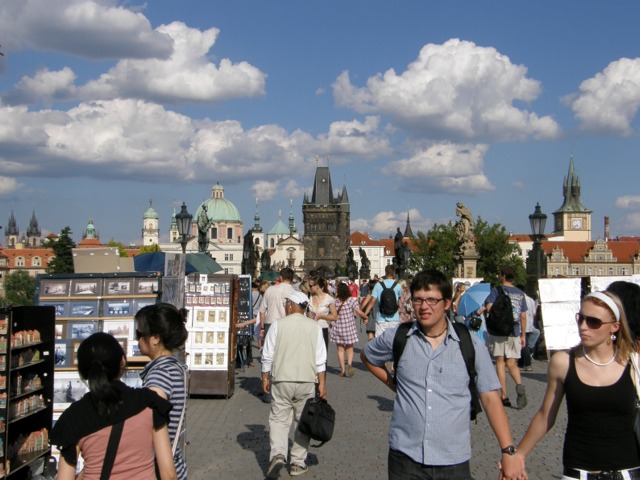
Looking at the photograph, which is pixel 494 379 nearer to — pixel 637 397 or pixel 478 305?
pixel 637 397

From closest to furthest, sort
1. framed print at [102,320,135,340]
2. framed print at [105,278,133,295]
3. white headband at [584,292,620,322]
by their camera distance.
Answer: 1. white headband at [584,292,620,322]
2. framed print at [102,320,135,340]
3. framed print at [105,278,133,295]

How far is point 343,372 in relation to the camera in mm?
15227

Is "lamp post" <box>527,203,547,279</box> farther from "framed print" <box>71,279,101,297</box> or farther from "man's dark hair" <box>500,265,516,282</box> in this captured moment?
"framed print" <box>71,279,101,297</box>

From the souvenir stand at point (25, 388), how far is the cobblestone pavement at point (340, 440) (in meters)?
1.60

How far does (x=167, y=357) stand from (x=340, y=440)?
203 inches

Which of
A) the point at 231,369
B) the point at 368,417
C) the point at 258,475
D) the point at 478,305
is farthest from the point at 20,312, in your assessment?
the point at 478,305

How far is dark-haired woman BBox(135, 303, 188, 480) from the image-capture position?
14.7 feet

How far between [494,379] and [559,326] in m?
6.16

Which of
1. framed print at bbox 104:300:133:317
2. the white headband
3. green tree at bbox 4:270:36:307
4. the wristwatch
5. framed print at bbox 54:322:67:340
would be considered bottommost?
green tree at bbox 4:270:36:307

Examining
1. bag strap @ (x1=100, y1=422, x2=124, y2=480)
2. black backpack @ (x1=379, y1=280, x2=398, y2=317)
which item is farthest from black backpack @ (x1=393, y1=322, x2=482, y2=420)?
black backpack @ (x1=379, y1=280, x2=398, y2=317)

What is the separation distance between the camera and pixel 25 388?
21.8ft

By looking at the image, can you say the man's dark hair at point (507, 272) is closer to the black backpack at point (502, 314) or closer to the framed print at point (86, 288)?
the black backpack at point (502, 314)

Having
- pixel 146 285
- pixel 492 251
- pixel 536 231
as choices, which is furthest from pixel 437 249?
pixel 146 285

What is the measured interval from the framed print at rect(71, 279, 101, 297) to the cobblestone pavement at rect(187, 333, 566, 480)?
1.91 meters
